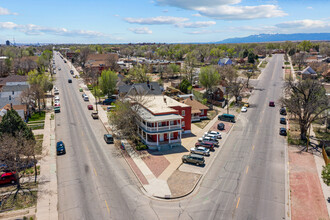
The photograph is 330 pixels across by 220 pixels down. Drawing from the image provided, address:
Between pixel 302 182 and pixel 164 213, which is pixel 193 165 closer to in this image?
pixel 164 213

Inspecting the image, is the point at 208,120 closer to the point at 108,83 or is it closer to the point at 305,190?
the point at 305,190

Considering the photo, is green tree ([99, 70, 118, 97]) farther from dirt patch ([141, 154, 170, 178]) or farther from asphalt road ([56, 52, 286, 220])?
dirt patch ([141, 154, 170, 178])

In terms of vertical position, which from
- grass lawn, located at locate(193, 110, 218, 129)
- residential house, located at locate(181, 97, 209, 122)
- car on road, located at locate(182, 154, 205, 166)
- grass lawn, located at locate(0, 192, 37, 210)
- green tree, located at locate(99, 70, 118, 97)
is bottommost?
grass lawn, located at locate(0, 192, 37, 210)

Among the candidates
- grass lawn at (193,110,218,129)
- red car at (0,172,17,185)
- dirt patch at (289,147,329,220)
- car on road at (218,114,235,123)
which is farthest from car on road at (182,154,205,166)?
car on road at (218,114,235,123)

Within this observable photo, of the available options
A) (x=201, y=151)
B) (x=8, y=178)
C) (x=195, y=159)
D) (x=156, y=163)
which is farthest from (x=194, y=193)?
(x=8, y=178)

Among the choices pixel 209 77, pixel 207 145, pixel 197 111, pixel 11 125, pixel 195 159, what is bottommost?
pixel 195 159

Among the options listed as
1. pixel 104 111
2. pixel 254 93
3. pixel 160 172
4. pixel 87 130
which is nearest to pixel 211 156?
pixel 160 172

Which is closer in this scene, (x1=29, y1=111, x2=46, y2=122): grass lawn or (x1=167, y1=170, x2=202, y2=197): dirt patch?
(x1=167, y1=170, x2=202, y2=197): dirt patch
